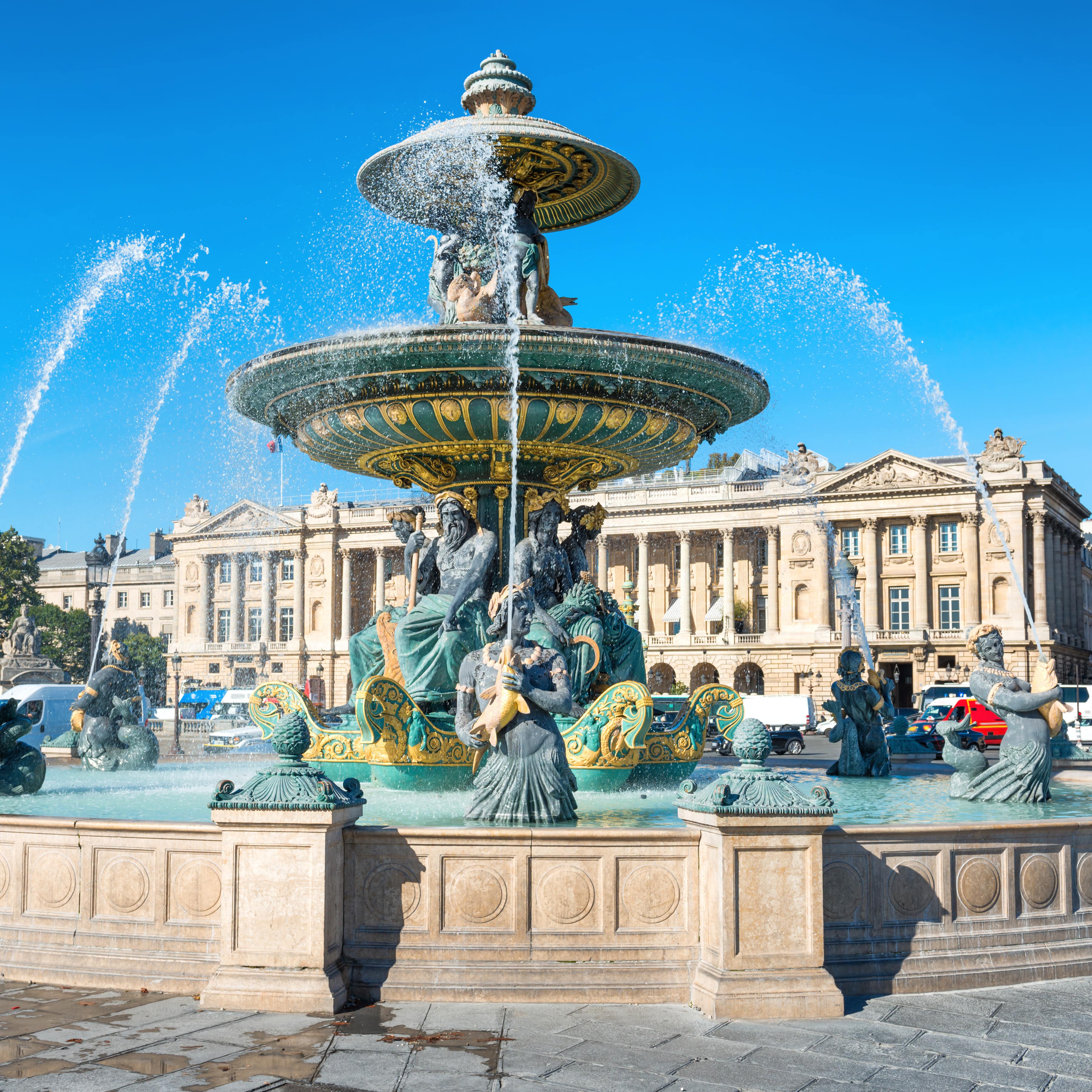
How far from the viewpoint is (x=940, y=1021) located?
204 inches

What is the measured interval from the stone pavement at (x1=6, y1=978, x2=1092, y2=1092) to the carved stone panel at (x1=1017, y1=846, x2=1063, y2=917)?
0.44 m

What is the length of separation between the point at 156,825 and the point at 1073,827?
4459 mm

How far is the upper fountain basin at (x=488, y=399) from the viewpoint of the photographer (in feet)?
29.1

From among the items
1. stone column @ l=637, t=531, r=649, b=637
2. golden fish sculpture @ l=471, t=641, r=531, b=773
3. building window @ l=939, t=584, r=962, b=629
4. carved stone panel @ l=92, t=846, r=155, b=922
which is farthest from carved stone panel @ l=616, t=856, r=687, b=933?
stone column @ l=637, t=531, r=649, b=637

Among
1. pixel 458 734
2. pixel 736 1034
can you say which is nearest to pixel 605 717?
pixel 458 734

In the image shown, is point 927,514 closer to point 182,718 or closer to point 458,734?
point 182,718

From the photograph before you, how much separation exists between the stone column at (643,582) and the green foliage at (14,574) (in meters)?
38.9

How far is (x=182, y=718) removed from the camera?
185 ft

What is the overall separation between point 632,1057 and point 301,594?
86.2 m

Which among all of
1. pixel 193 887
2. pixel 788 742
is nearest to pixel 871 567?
pixel 788 742

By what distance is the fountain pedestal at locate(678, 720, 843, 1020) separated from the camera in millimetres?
5289

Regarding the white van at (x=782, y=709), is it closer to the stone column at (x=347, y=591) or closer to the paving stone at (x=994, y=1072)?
the paving stone at (x=994, y=1072)

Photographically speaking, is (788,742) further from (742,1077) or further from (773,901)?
(742,1077)

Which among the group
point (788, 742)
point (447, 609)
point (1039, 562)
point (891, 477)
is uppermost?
point (891, 477)
